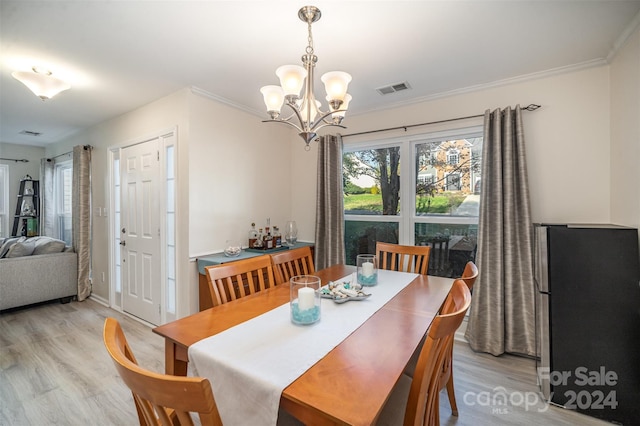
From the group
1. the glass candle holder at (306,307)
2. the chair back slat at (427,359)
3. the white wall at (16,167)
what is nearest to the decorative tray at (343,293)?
the glass candle holder at (306,307)

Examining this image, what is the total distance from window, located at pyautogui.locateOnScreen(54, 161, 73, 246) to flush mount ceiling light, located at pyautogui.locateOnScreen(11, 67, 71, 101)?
3.00 meters

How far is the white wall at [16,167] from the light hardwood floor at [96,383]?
122 inches

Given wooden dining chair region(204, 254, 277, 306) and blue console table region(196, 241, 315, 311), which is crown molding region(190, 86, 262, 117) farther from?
wooden dining chair region(204, 254, 277, 306)

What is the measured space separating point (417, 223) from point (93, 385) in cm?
310

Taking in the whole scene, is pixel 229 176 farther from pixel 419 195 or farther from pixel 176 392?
pixel 176 392

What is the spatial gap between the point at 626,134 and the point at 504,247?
43.6 inches

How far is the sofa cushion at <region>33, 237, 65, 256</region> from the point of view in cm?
369

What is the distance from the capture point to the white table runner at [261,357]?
86cm

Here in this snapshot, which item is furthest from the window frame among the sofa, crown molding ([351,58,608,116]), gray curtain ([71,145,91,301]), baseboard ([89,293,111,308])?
the sofa

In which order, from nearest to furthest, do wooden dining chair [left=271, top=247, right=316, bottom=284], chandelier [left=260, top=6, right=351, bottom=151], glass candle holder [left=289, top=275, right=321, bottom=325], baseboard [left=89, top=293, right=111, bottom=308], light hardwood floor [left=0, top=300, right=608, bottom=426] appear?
glass candle holder [left=289, top=275, right=321, bottom=325] < chandelier [left=260, top=6, right=351, bottom=151] < light hardwood floor [left=0, top=300, right=608, bottom=426] < wooden dining chair [left=271, top=247, right=316, bottom=284] < baseboard [left=89, top=293, right=111, bottom=308]

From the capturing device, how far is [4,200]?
4875 millimetres

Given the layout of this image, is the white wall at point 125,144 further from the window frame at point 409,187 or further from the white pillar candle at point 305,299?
the window frame at point 409,187

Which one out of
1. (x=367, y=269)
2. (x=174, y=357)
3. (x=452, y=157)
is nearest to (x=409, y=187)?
(x=452, y=157)

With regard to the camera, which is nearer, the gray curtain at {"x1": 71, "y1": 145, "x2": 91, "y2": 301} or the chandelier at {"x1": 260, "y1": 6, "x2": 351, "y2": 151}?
the chandelier at {"x1": 260, "y1": 6, "x2": 351, "y2": 151}
